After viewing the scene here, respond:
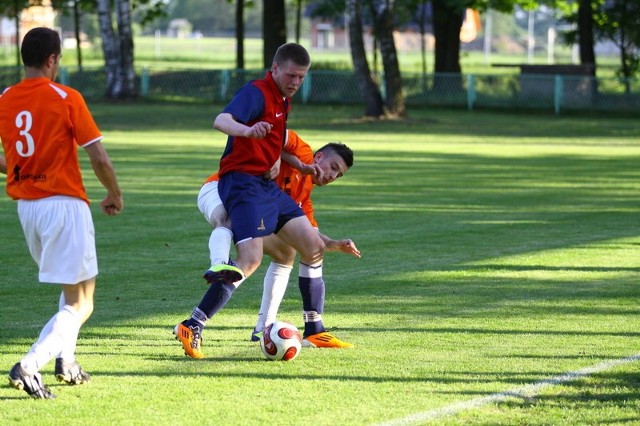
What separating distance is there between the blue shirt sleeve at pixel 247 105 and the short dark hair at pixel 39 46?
134cm

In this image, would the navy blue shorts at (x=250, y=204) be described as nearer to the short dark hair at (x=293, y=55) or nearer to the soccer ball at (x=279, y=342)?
the soccer ball at (x=279, y=342)

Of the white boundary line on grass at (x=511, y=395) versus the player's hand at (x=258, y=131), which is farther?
the player's hand at (x=258, y=131)

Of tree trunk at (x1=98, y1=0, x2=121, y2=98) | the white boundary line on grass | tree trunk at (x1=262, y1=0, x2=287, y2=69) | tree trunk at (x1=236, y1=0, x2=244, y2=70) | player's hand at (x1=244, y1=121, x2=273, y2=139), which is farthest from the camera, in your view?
tree trunk at (x1=236, y1=0, x2=244, y2=70)

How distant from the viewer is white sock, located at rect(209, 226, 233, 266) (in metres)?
7.30

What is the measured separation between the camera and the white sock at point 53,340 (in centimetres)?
620

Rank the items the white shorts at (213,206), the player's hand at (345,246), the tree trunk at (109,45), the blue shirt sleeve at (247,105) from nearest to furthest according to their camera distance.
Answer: the blue shirt sleeve at (247,105)
the white shorts at (213,206)
the player's hand at (345,246)
the tree trunk at (109,45)

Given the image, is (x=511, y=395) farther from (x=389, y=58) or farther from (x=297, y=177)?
(x=389, y=58)

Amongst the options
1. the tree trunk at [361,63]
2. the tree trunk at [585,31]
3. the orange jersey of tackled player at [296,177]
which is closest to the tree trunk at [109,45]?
the tree trunk at [361,63]

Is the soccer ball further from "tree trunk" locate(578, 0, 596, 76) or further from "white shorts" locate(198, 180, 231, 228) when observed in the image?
"tree trunk" locate(578, 0, 596, 76)

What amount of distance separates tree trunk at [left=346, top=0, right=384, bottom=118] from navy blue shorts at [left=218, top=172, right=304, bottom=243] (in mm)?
29562

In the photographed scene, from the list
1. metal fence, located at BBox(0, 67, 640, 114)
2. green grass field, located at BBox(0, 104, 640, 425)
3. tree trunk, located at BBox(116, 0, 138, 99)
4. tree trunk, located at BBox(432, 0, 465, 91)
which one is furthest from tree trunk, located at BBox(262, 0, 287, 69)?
green grass field, located at BBox(0, 104, 640, 425)

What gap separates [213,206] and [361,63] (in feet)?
98.8

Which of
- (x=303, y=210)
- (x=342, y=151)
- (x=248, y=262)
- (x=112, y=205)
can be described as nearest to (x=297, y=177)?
(x=303, y=210)

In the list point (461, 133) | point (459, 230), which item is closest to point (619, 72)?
point (461, 133)
